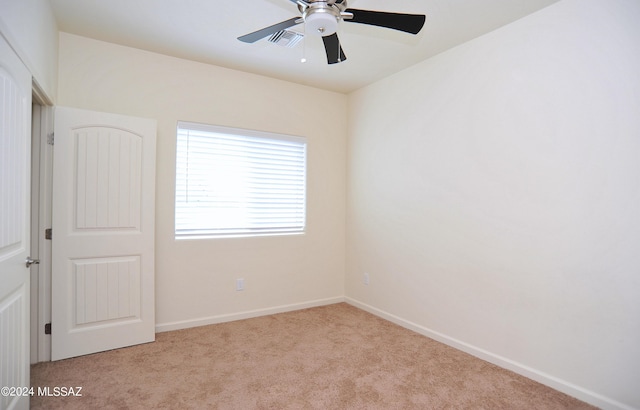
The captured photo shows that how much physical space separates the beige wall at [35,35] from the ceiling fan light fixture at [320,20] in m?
1.39

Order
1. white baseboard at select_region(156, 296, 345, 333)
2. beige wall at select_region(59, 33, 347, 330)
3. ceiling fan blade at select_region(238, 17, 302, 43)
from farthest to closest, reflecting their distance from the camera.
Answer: white baseboard at select_region(156, 296, 345, 333)
beige wall at select_region(59, 33, 347, 330)
ceiling fan blade at select_region(238, 17, 302, 43)

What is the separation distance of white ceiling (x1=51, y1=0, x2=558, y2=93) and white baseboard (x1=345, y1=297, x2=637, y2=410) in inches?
101

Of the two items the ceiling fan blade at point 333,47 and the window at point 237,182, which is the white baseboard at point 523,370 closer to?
the window at point 237,182

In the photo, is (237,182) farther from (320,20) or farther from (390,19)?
(390,19)

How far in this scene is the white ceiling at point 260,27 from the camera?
243cm

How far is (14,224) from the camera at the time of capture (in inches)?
70.6

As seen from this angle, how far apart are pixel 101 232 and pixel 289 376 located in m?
1.90

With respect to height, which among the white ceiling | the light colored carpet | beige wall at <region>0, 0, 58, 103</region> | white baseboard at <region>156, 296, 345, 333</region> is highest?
the white ceiling

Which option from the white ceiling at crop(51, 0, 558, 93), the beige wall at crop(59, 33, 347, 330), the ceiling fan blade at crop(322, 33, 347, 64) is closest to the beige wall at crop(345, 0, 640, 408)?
the white ceiling at crop(51, 0, 558, 93)

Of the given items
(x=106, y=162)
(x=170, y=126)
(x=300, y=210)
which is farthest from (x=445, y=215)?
(x=106, y=162)

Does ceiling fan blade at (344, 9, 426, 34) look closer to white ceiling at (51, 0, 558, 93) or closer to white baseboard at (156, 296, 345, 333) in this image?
white ceiling at (51, 0, 558, 93)

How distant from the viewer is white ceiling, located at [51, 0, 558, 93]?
2432 mm

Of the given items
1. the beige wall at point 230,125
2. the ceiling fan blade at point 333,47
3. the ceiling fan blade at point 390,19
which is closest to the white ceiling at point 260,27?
the beige wall at point 230,125

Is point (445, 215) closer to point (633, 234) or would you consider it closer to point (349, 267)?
point (633, 234)
